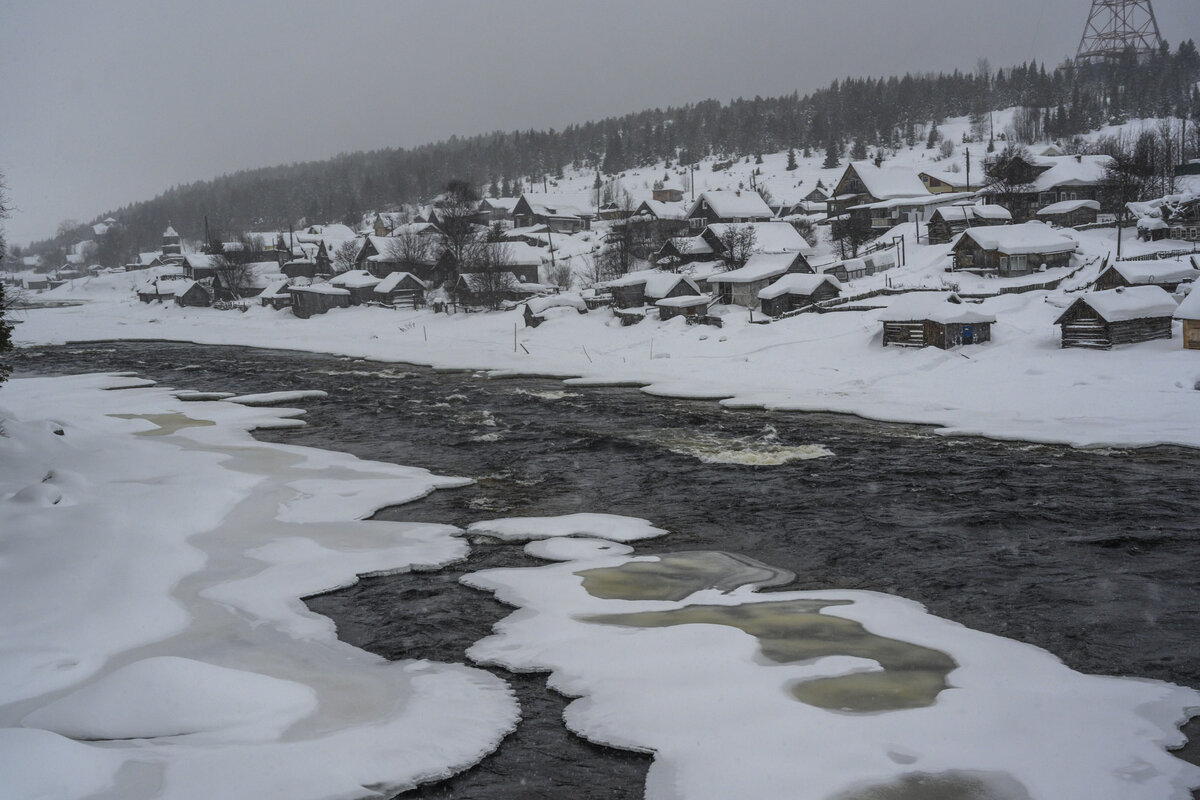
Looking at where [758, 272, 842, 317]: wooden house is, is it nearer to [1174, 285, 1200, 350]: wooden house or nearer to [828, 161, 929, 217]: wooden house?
[1174, 285, 1200, 350]: wooden house

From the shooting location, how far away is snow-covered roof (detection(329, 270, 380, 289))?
2857 inches

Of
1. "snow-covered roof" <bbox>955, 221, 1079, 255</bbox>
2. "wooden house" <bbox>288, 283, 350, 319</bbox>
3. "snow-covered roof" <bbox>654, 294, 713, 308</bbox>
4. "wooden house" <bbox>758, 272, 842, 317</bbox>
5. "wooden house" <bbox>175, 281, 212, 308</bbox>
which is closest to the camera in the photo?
"wooden house" <bbox>758, 272, 842, 317</bbox>

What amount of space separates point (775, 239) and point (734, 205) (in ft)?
52.3

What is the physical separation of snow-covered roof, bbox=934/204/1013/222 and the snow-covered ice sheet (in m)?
56.5

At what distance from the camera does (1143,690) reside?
7.93 metres

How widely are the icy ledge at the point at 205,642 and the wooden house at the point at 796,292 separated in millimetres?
31710

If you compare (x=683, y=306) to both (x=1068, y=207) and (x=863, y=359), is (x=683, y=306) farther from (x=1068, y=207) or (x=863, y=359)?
(x=1068, y=207)

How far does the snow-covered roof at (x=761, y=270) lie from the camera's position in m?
48.5

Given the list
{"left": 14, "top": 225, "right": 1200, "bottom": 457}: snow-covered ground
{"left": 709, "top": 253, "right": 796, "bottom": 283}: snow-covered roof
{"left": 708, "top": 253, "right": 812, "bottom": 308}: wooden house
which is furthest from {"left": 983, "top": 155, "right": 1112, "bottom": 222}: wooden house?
{"left": 708, "top": 253, "right": 812, "bottom": 308}: wooden house

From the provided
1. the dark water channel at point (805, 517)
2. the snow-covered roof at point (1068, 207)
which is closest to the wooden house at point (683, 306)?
the dark water channel at point (805, 517)

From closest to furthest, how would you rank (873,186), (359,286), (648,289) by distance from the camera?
(648,289)
(359,286)
(873,186)

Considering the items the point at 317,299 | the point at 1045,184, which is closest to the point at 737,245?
the point at 1045,184

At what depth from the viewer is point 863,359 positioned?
33.0 meters

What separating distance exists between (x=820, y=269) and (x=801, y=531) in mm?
45723
